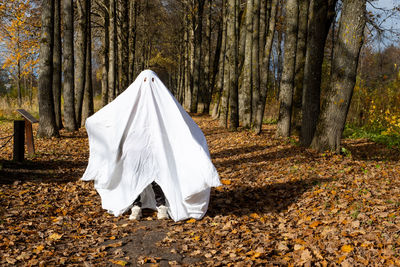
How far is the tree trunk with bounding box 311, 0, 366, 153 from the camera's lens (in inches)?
332

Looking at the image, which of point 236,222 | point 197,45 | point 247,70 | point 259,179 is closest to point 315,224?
point 236,222

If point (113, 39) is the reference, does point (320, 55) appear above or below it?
below

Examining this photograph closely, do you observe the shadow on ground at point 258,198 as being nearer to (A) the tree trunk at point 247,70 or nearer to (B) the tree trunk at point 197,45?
(A) the tree trunk at point 247,70

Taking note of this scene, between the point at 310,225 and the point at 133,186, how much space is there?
9.11ft

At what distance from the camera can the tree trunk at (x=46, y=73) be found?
11891mm

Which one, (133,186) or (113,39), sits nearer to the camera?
(133,186)

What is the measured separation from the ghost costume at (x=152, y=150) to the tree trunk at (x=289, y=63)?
736cm

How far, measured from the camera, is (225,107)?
17.1 m

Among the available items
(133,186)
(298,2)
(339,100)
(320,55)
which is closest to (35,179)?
(133,186)

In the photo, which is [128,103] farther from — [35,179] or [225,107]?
[225,107]

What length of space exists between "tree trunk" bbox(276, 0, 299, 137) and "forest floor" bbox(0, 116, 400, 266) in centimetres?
363

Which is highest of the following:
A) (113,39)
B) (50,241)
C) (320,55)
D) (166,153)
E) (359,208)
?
(113,39)

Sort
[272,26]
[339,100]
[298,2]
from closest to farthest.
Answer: [339,100]
[298,2]
[272,26]

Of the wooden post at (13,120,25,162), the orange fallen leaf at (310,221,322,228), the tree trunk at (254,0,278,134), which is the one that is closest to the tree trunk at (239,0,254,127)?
the tree trunk at (254,0,278,134)
